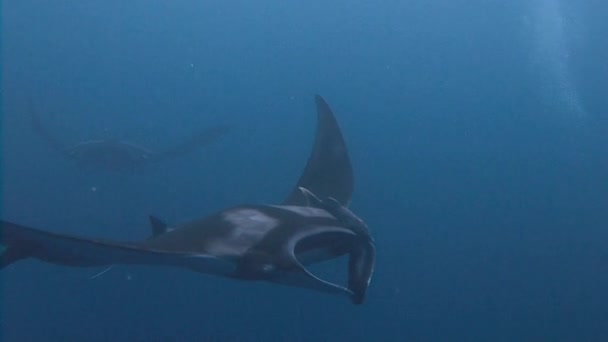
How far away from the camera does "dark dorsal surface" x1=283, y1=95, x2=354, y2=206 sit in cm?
564

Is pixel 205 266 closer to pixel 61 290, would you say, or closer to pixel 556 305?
pixel 61 290

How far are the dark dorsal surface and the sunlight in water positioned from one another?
16.6 metres

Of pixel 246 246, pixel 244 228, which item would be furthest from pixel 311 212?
pixel 246 246

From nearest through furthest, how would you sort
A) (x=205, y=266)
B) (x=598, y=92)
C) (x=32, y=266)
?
(x=205, y=266) → (x=32, y=266) → (x=598, y=92)

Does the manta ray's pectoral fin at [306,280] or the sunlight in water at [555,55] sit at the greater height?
the sunlight in water at [555,55]

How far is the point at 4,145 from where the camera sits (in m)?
17.6

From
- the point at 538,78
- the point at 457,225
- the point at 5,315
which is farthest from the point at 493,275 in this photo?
the point at 538,78

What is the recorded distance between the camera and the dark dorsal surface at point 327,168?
18.5 feet

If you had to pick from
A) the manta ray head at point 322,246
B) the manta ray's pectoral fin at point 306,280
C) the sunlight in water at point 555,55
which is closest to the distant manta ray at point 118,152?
the manta ray head at point 322,246

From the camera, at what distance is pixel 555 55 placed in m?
22.5

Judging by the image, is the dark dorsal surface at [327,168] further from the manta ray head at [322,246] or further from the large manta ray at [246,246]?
the manta ray head at [322,246]

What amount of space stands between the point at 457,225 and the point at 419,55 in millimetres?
13313

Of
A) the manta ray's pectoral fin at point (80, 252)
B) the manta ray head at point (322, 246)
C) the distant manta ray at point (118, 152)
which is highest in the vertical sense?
the manta ray head at point (322, 246)

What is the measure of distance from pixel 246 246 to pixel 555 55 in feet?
70.4
